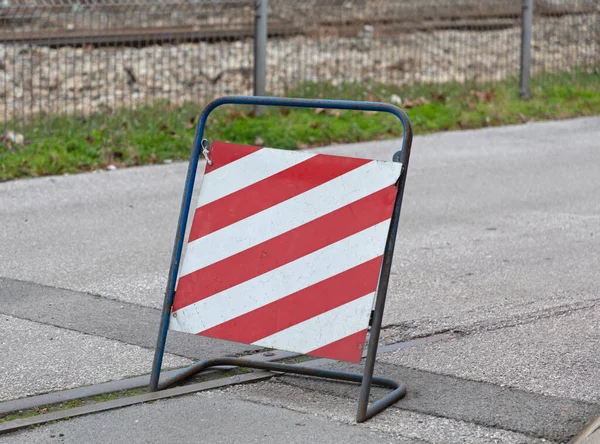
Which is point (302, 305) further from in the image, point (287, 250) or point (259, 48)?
point (259, 48)

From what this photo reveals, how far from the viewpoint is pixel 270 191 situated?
4.59 metres

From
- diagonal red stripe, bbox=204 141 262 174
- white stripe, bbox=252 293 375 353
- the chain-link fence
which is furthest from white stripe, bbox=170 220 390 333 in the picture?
the chain-link fence

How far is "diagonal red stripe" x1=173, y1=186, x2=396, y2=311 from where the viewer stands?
173 inches

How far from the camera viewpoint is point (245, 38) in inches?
507

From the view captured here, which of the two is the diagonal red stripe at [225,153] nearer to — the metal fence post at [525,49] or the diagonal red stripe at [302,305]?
the diagonal red stripe at [302,305]

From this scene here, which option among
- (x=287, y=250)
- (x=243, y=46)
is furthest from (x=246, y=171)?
(x=243, y=46)

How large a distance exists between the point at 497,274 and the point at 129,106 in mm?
6048

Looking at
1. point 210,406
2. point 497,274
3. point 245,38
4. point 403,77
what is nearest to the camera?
point 210,406

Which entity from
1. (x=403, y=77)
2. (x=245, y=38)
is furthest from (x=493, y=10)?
(x=245, y=38)

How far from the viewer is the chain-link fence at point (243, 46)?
11695 millimetres

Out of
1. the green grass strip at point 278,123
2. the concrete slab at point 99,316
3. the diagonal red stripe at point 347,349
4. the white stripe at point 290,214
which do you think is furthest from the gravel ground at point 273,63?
the diagonal red stripe at point 347,349

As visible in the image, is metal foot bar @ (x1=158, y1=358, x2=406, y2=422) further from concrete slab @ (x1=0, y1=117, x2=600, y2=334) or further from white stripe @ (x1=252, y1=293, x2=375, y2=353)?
concrete slab @ (x1=0, y1=117, x2=600, y2=334)

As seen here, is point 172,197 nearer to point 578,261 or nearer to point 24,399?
point 578,261

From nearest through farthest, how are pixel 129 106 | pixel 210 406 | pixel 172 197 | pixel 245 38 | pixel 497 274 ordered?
pixel 210 406
pixel 497 274
pixel 172 197
pixel 129 106
pixel 245 38
